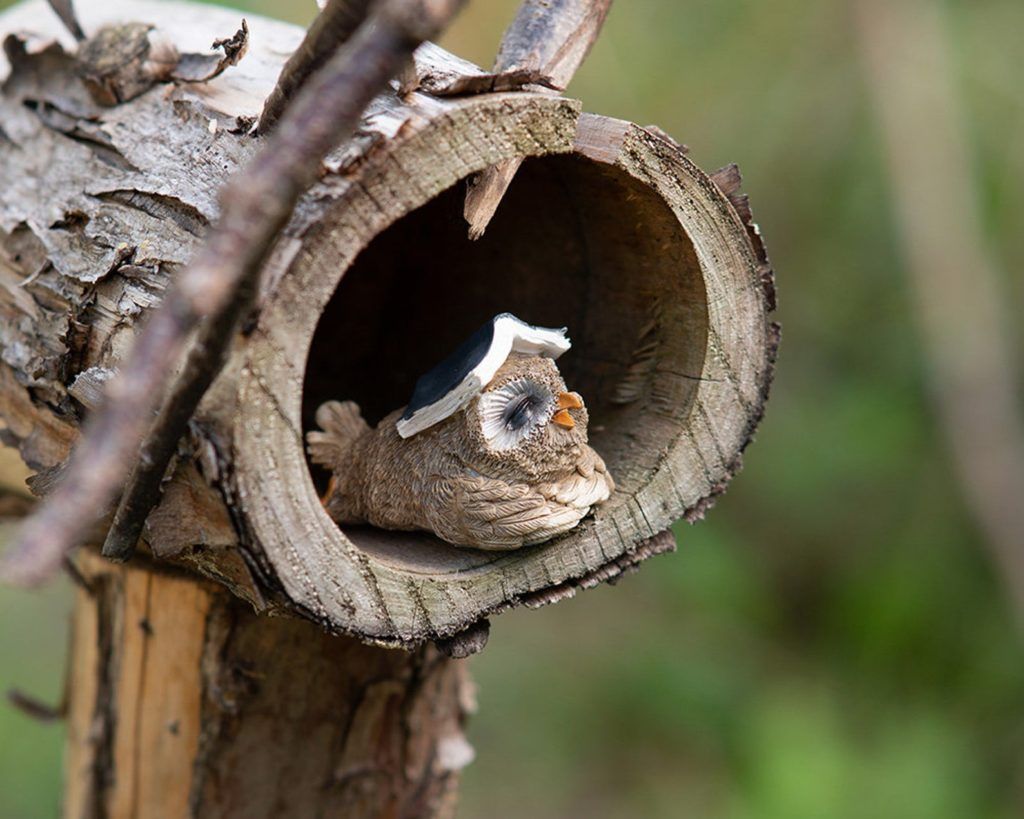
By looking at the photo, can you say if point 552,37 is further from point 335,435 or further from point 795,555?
point 795,555

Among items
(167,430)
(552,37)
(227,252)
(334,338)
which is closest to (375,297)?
(334,338)

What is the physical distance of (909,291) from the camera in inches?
128

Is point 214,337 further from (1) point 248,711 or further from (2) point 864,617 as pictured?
(2) point 864,617

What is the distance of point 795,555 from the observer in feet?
11.7

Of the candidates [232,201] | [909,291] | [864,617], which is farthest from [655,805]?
[232,201]

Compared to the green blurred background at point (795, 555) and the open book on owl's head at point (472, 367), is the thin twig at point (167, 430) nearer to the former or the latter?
the open book on owl's head at point (472, 367)

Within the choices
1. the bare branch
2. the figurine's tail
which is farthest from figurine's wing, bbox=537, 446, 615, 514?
the bare branch

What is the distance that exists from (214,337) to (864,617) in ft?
9.57

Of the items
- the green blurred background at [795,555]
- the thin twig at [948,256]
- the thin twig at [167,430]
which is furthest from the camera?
the green blurred background at [795,555]

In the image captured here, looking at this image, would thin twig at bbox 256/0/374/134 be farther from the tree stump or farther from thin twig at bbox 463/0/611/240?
thin twig at bbox 463/0/611/240

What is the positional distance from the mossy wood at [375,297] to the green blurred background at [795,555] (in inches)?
77.7

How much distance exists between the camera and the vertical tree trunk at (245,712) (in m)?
1.40

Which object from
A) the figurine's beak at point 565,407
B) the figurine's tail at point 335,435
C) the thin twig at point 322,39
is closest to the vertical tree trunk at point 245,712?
the figurine's tail at point 335,435

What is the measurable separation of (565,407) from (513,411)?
2.3 inches
